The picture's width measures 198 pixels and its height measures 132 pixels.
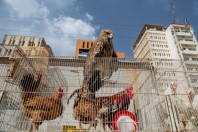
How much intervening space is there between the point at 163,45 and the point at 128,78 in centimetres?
2407

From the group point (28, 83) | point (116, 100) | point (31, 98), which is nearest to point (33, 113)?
point (31, 98)

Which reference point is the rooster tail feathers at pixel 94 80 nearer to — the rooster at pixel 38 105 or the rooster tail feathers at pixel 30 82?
the rooster at pixel 38 105

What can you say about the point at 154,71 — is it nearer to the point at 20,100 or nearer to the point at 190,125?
the point at 190,125

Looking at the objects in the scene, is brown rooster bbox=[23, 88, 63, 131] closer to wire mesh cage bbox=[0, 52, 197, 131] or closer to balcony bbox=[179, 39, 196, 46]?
wire mesh cage bbox=[0, 52, 197, 131]

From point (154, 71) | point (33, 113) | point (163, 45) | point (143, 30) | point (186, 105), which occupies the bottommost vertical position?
point (33, 113)

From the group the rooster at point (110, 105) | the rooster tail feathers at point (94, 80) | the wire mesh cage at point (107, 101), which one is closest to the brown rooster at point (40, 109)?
the wire mesh cage at point (107, 101)

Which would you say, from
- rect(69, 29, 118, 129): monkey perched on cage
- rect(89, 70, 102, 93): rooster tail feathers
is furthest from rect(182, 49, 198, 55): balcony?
rect(89, 70, 102, 93): rooster tail feathers

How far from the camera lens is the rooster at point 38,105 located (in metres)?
3.39

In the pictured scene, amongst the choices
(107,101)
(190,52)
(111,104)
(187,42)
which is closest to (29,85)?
(107,101)

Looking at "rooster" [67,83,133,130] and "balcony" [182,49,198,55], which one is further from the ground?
"balcony" [182,49,198,55]

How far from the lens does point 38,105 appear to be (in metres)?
3.46

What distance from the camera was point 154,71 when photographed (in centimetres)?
379

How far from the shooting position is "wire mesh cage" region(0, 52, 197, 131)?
11.0 ft

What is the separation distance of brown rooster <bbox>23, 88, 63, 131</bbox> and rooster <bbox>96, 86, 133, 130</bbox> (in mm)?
888
